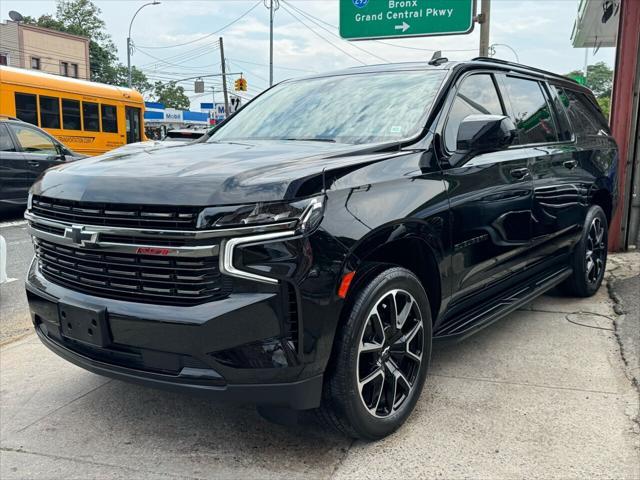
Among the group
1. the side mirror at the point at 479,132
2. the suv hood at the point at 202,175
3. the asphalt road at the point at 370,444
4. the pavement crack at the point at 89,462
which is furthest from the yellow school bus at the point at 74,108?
the side mirror at the point at 479,132

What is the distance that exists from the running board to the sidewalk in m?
0.33

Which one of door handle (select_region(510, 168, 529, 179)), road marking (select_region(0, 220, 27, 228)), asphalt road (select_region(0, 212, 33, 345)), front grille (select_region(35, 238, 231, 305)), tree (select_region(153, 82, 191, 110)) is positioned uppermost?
tree (select_region(153, 82, 191, 110))

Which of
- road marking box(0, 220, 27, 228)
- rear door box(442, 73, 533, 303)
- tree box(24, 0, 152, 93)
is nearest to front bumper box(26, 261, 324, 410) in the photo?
rear door box(442, 73, 533, 303)

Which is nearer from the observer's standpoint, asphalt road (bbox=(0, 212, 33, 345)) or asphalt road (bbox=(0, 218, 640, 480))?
asphalt road (bbox=(0, 218, 640, 480))

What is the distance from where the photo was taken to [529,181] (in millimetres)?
4098

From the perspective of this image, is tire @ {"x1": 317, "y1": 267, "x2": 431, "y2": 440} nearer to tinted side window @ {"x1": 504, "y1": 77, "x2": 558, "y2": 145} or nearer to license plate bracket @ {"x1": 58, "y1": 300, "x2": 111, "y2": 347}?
license plate bracket @ {"x1": 58, "y1": 300, "x2": 111, "y2": 347}

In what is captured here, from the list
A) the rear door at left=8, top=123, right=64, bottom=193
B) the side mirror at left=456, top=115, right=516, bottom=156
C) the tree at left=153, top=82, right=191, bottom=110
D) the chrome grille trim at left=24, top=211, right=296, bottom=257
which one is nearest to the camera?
the chrome grille trim at left=24, top=211, right=296, bottom=257

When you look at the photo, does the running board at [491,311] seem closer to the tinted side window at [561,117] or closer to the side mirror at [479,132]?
the side mirror at [479,132]

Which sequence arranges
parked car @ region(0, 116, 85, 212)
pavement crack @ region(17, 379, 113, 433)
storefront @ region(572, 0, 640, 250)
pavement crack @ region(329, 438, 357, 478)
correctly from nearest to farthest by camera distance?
pavement crack @ region(329, 438, 357, 478), pavement crack @ region(17, 379, 113, 433), storefront @ region(572, 0, 640, 250), parked car @ region(0, 116, 85, 212)

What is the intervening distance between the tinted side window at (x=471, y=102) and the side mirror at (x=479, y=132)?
0.21 ft

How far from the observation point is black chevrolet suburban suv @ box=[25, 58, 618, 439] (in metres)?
2.39

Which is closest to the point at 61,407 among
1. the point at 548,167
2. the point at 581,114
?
the point at 548,167

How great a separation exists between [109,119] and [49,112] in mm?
2499

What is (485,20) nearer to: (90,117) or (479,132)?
(479,132)
